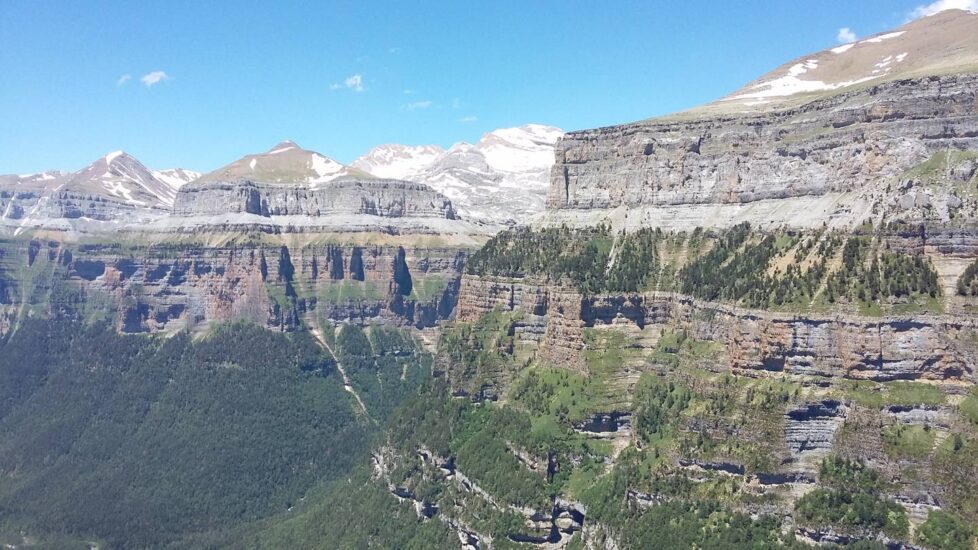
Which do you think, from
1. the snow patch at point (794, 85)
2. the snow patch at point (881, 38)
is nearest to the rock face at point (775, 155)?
the snow patch at point (881, 38)

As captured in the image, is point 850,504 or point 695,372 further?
point 695,372

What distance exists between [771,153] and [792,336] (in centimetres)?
3454

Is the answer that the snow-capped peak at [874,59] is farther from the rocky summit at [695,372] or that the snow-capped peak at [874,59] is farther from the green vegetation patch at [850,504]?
the green vegetation patch at [850,504]

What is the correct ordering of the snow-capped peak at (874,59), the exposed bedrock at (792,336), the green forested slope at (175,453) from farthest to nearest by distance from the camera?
the green forested slope at (175,453), the snow-capped peak at (874,59), the exposed bedrock at (792,336)

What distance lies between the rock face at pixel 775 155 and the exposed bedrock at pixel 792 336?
15763mm

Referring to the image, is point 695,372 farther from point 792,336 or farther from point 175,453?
point 175,453

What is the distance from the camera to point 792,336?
84625mm

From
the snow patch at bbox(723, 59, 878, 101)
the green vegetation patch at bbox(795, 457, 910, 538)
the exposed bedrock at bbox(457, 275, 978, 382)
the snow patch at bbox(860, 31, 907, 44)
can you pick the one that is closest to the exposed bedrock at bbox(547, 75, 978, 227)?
the snow patch at bbox(723, 59, 878, 101)

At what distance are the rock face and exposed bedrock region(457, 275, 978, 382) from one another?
15763mm

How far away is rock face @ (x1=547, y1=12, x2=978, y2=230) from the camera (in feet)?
309

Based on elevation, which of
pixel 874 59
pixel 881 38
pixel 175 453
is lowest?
pixel 175 453

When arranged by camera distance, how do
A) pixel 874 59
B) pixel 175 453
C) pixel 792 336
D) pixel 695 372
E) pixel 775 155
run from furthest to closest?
pixel 175 453
pixel 874 59
pixel 775 155
pixel 695 372
pixel 792 336

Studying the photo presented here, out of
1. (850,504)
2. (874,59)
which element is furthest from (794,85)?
(850,504)

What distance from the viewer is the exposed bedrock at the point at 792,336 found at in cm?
7761
